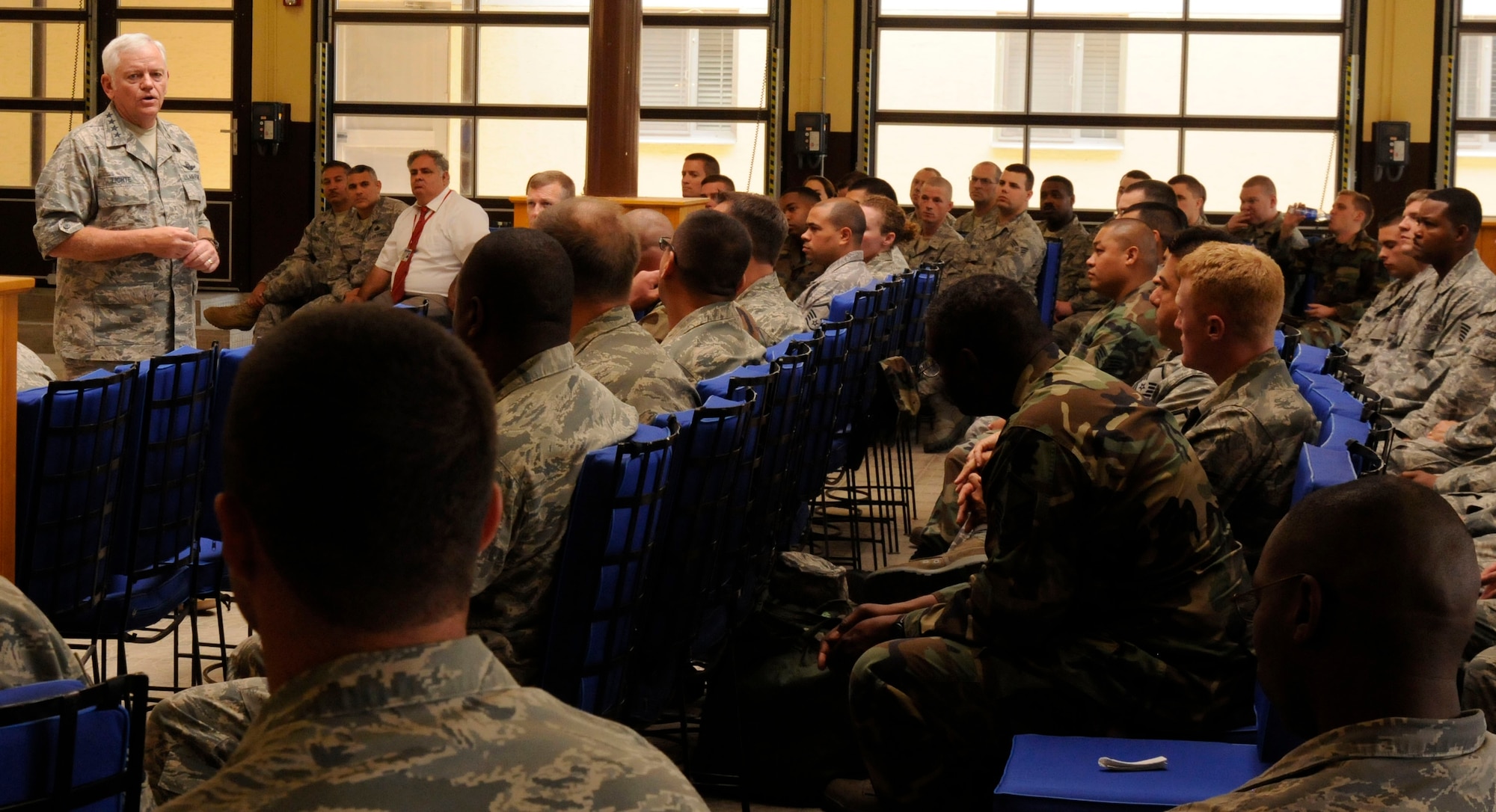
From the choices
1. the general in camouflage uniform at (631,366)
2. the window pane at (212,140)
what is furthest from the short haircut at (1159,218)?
the window pane at (212,140)

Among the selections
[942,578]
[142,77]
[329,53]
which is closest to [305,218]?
[329,53]

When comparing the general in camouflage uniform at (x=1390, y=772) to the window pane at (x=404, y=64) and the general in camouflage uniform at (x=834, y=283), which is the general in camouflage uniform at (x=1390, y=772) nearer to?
the general in camouflage uniform at (x=834, y=283)

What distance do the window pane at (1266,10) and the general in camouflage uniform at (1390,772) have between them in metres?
11.3

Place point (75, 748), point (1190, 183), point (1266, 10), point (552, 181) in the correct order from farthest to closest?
point (1266, 10) → point (1190, 183) → point (552, 181) → point (75, 748)

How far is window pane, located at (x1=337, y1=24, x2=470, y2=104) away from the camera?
41.4ft

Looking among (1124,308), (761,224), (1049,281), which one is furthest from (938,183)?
(1124,308)

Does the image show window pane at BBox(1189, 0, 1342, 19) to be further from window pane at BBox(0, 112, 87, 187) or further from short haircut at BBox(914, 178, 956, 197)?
window pane at BBox(0, 112, 87, 187)

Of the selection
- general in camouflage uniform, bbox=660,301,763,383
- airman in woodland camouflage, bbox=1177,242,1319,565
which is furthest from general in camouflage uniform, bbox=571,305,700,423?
airman in woodland camouflage, bbox=1177,242,1319,565

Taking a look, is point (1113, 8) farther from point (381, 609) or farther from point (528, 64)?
point (381, 609)

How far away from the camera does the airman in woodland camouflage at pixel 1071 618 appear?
2648mm

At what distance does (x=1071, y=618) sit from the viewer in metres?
2.76

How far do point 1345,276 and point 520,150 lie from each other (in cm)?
645

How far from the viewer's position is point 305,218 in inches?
497

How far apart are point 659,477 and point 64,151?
9.79ft
